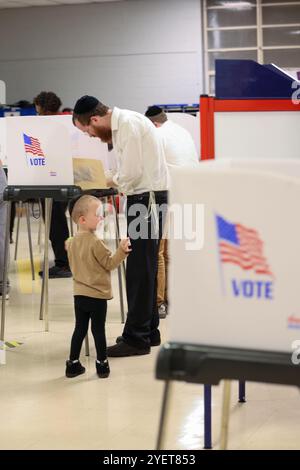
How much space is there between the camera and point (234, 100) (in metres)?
3.32

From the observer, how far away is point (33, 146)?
191 inches

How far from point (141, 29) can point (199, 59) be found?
124 centimetres

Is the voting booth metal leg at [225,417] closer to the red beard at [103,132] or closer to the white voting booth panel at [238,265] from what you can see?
the white voting booth panel at [238,265]

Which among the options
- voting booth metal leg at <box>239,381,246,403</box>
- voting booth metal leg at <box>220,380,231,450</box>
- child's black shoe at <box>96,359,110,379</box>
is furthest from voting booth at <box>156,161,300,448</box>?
child's black shoe at <box>96,359,110,379</box>

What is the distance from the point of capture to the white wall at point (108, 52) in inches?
607

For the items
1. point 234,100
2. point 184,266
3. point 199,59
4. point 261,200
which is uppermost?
point 199,59

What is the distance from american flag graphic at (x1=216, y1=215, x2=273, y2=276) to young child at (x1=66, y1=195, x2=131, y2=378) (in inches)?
79.0

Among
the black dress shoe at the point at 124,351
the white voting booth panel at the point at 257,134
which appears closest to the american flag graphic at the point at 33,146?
the black dress shoe at the point at 124,351

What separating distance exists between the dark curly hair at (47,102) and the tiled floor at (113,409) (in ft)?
8.75

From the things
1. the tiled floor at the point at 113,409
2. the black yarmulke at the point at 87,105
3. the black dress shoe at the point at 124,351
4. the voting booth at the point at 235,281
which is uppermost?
the black yarmulke at the point at 87,105

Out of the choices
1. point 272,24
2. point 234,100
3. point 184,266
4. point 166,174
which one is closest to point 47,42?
point 272,24

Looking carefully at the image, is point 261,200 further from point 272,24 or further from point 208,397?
point 272,24

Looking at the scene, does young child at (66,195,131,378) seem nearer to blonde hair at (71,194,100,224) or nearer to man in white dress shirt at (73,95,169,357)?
blonde hair at (71,194,100,224)

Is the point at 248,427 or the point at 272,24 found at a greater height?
the point at 272,24
